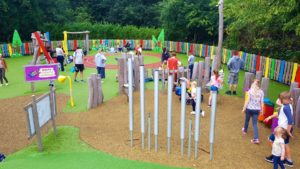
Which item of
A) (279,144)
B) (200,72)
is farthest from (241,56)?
(279,144)

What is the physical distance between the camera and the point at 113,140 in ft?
30.0

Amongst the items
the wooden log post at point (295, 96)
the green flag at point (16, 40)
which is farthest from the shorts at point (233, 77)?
the green flag at point (16, 40)

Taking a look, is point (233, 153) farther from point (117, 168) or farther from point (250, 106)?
point (117, 168)

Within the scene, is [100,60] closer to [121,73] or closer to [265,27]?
[121,73]

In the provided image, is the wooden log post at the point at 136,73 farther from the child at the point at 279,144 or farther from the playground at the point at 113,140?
the child at the point at 279,144

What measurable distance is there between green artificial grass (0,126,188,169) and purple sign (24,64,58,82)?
244 centimetres

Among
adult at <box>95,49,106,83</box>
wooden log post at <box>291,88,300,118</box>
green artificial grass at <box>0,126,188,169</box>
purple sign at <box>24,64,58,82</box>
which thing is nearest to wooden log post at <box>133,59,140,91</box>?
adult at <box>95,49,106,83</box>

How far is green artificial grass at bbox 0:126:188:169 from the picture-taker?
7422mm

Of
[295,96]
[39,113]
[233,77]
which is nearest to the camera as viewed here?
[39,113]

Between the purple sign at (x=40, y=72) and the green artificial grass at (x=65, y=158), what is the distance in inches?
96.2

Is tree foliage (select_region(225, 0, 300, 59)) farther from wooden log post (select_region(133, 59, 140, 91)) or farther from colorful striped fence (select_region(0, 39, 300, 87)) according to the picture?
wooden log post (select_region(133, 59, 140, 91))

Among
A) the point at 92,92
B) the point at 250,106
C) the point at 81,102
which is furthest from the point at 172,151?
the point at 81,102

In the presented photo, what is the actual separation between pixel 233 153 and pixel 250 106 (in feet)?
4.66

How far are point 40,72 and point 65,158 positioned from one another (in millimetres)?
3957
